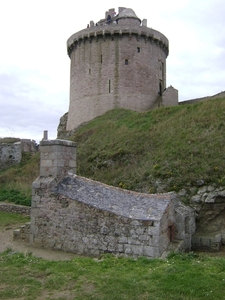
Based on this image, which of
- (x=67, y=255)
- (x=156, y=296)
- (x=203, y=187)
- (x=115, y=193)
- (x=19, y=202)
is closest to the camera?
(x=156, y=296)

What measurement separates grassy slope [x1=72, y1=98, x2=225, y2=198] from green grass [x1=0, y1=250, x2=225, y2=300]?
227 inches

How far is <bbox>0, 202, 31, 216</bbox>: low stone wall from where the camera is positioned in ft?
50.6

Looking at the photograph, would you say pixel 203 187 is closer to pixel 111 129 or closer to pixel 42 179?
pixel 42 179

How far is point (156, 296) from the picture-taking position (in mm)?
5375

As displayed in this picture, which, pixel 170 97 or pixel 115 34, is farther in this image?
pixel 170 97

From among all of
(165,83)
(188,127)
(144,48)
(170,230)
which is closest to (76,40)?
(144,48)

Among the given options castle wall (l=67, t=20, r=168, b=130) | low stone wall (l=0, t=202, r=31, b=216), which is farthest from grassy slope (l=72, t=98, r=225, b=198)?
castle wall (l=67, t=20, r=168, b=130)

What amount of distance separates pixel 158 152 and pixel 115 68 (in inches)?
703

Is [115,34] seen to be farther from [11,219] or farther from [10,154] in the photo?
[11,219]

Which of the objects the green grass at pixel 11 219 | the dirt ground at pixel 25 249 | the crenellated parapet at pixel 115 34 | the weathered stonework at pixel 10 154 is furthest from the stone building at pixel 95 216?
the crenellated parapet at pixel 115 34

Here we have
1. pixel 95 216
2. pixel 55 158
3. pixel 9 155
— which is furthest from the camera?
pixel 9 155

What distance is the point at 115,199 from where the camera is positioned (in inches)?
364

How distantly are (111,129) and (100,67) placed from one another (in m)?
10.7

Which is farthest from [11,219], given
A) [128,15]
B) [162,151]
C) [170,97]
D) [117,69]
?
[128,15]
